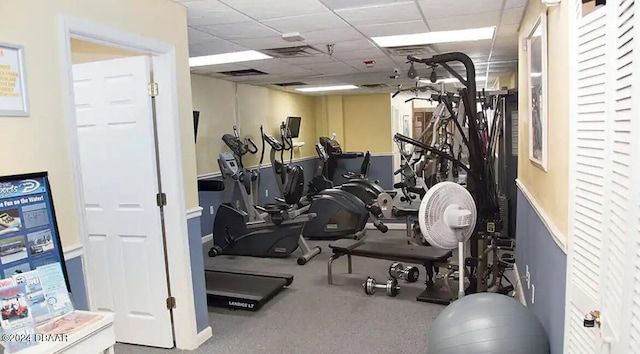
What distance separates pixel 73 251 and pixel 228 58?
3366 mm

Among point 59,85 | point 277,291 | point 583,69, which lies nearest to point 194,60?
point 277,291

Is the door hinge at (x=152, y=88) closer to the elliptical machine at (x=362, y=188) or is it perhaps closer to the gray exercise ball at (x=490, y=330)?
the gray exercise ball at (x=490, y=330)

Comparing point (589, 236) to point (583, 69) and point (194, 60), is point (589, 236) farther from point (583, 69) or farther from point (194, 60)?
point (194, 60)

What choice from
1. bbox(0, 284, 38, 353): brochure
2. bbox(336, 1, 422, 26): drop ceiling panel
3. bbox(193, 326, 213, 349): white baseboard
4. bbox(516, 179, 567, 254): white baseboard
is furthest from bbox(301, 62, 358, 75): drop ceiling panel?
bbox(0, 284, 38, 353): brochure

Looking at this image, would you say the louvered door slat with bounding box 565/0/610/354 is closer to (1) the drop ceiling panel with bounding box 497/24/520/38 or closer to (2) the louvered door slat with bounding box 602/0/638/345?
(2) the louvered door slat with bounding box 602/0/638/345

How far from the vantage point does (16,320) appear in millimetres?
1519

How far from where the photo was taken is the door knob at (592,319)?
4.54 ft

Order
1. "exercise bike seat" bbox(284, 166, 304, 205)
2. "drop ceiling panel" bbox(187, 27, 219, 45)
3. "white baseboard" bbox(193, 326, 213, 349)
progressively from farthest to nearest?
1. "exercise bike seat" bbox(284, 166, 304, 205)
2. "drop ceiling panel" bbox(187, 27, 219, 45)
3. "white baseboard" bbox(193, 326, 213, 349)

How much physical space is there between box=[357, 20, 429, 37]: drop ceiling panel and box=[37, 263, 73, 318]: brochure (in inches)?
114

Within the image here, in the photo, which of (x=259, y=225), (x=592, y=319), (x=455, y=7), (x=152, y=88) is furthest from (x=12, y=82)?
(x=259, y=225)

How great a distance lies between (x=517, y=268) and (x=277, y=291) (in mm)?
2199

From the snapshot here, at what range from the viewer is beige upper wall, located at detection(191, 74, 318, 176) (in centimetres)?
644

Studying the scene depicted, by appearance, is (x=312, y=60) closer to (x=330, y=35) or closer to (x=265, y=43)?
(x=265, y=43)

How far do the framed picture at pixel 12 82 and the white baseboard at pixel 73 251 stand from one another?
0.64 m
